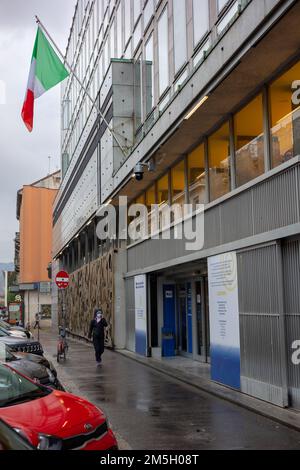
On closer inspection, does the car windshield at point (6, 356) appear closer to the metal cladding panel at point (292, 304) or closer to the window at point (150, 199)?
the metal cladding panel at point (292, 304)

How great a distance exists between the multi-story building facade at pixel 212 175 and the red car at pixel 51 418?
14.6ft

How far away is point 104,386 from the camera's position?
13477 mm

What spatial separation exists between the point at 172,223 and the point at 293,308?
7458 millimetres

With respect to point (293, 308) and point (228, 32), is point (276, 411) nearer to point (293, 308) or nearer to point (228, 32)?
point (293, 308)

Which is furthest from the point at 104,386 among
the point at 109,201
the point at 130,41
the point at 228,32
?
the point at 130,41

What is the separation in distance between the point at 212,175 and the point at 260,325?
475 cm

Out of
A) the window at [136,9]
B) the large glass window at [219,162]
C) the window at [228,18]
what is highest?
the window at [136,9]

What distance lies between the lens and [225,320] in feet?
40.6

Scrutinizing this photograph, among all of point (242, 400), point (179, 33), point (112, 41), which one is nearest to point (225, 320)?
point (242, 400)

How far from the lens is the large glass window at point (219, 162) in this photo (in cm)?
1318

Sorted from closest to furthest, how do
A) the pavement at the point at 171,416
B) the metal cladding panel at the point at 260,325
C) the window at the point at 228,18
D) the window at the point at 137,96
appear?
1. the pavement at the point at 171,416
2. the metal cladding panel at the point at 260,325
3. the window at the point at 228,18
4. the window at the point at 137,96

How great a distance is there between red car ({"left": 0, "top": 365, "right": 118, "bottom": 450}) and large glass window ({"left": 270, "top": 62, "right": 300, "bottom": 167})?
5.98m

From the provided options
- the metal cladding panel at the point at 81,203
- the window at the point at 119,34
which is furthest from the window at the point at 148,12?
the metal cladding panel at the point at 81,203

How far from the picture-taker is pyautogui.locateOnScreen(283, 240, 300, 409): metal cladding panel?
31.3ft
